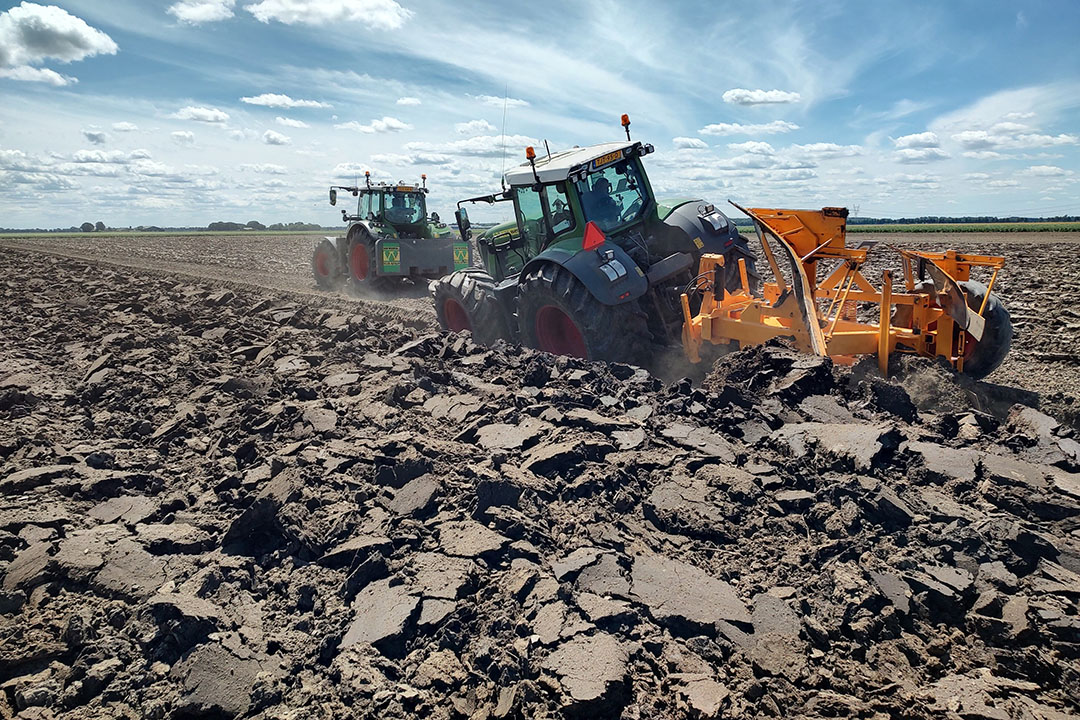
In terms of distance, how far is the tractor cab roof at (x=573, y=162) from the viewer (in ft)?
22.7

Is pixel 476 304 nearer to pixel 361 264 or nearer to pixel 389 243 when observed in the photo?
pixel 389 243

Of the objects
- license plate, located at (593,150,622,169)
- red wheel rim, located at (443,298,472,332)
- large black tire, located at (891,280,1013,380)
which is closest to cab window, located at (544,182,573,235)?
license plate, located at (593,150,622,169)

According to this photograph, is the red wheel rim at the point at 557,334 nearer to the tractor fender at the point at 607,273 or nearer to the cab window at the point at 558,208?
the tractor fender at the point at 607,273

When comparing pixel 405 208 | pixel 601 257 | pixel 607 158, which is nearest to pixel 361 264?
pixel 405 208

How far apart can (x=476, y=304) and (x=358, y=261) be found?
7.55 m

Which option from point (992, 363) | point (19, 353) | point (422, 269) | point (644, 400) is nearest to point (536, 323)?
point (644, 400)

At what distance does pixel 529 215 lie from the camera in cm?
788

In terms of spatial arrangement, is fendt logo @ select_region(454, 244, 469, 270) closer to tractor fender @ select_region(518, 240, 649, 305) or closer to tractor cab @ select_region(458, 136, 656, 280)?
tractor cab @ select_region(458, 136, 656, 280)

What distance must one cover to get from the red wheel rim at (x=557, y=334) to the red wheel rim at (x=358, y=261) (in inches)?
328

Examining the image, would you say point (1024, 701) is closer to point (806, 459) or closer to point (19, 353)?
point (806, 459)

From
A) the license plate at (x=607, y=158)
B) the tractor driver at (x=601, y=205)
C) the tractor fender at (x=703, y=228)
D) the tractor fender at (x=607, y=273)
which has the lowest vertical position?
the tractor fender at (x=607, y=273)

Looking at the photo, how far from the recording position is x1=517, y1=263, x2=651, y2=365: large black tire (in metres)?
6.54

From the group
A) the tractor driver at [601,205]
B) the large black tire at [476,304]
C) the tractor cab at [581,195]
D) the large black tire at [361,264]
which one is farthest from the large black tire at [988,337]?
the large black tire at [361,264]

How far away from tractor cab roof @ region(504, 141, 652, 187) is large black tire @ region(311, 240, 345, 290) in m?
8.69
